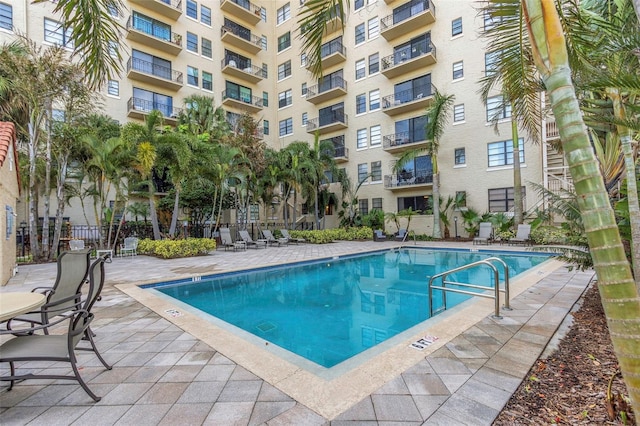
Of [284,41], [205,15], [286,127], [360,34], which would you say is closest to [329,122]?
[286,127]

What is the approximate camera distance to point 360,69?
2372cm

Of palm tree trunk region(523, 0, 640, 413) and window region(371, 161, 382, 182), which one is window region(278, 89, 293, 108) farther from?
palm tree trunk region(523, 0, 640, 413)

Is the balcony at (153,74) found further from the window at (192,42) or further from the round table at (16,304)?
the round table at (16,304)

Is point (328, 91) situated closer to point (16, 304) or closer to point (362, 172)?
point (362, 172)

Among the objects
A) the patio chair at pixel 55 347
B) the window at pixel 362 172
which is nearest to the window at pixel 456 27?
the window at pixel 362 172

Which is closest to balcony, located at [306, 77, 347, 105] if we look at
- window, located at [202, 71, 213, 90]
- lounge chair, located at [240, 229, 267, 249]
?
window, located at [202, 71, 213, 90]

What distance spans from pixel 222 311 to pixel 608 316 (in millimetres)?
6147

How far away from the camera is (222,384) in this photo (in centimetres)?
266

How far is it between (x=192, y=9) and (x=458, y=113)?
2098 centimetres

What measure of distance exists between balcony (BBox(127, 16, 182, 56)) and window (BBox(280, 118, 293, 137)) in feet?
32.6

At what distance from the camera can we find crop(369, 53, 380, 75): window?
890 inches

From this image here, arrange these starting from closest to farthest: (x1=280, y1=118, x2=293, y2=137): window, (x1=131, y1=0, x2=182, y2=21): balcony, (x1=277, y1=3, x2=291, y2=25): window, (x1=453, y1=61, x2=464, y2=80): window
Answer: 1. (x1=453, y1=61, x2=464, y2=80): window
2. (x1=131, y1=0, x2=182, y2=21): balcony
3. (x1=277, y1=3, x2=291, y2=25): window
4. (x1=280, y1=118, x2=293, y2=137): window

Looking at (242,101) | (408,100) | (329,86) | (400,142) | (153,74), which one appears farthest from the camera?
(242,101)

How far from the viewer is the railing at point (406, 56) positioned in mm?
19783
